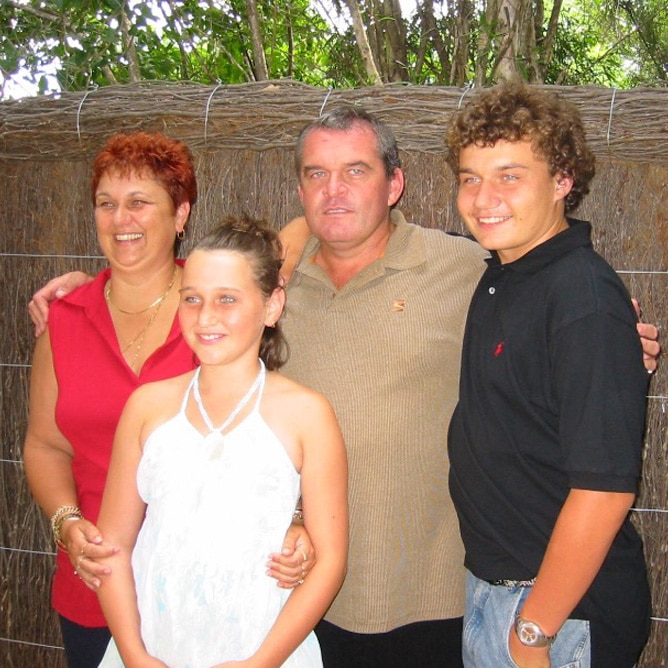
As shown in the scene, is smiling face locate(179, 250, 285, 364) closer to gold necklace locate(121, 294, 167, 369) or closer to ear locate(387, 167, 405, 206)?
gold necklace locate(121, 294, 167, 369)

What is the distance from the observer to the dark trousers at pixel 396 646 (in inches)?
87.4

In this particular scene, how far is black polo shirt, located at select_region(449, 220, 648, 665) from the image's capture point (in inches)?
64.1

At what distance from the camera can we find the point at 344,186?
229 cm

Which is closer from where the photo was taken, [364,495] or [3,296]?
[364,495]

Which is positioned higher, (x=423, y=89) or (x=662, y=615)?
(x=423, y=89)

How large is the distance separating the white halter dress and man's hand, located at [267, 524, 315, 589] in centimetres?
2

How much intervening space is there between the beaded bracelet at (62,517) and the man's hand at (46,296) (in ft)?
1.68

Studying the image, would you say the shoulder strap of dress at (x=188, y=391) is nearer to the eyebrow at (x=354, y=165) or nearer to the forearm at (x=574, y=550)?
the eyebrow at (x=354, y=165)

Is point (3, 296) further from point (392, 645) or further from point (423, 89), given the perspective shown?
point (392, 645)

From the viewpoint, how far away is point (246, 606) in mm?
1811

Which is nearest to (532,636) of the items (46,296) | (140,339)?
(140,339)

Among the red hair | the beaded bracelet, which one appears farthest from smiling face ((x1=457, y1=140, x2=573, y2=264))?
the beaded bracelet

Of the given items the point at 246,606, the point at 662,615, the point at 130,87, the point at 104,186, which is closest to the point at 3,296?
the point at 130,87

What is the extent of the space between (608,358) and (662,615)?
1770 mm
